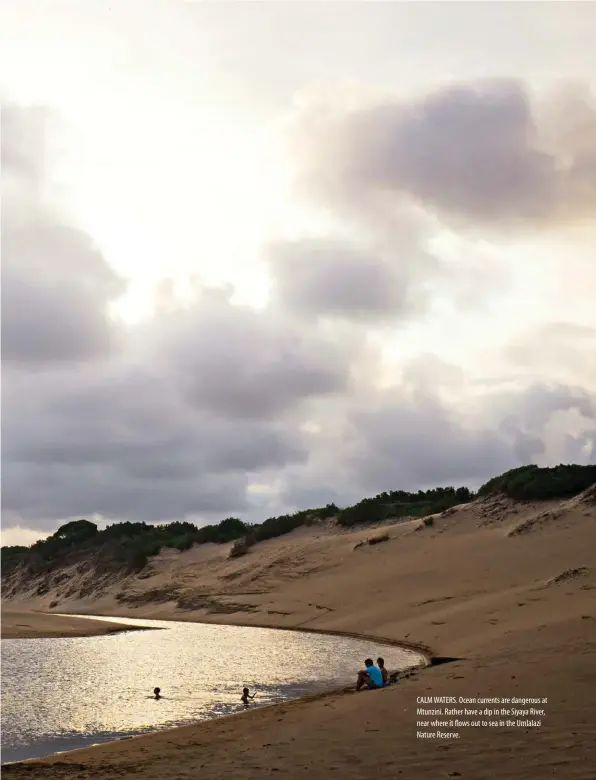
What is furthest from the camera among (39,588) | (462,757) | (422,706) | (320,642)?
(39,588)

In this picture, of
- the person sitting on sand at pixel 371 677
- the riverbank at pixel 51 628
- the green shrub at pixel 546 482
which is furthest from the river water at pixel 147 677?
the green shrub at pixel 546 482

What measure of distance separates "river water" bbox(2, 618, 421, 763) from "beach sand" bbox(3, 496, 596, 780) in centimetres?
→ 154

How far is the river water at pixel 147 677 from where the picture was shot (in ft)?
57.9

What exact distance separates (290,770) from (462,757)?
264cm

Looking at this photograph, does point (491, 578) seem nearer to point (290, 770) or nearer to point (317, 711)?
point (317, 711)

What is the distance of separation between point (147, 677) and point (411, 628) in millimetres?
10799

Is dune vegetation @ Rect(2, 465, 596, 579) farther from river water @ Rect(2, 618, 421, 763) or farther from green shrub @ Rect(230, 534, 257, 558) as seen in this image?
river water @ Rect(2, 618, 421, 763)

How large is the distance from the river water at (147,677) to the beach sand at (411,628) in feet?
5.04

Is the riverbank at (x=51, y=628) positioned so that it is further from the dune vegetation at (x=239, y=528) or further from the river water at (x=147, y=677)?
the dune vegetation at (x=239, y=528)

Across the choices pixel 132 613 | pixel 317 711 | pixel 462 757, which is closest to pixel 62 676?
pixel 317 711

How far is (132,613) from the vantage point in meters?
55.9

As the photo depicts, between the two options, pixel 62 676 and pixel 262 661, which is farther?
pixel 262 661

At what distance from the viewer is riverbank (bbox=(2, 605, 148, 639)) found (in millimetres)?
41000

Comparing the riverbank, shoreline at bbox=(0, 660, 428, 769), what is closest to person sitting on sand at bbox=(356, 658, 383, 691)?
shoreline at bbox=(0, 660, 428, 769)
